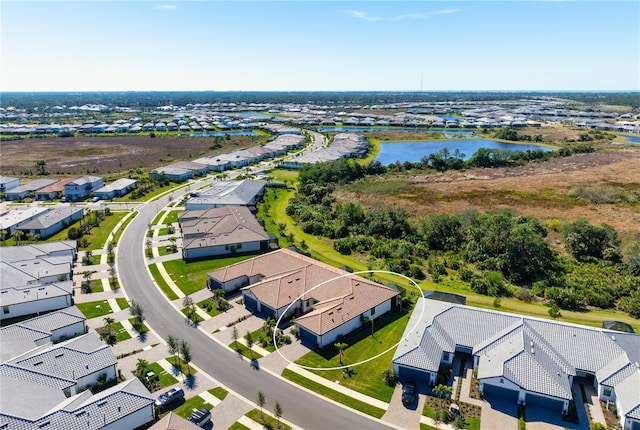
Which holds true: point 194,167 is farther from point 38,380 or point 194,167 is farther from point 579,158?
point 579,158

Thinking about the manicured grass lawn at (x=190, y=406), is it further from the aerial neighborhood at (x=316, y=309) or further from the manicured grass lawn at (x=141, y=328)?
the manicured grass lawn at (x=141, y=328)

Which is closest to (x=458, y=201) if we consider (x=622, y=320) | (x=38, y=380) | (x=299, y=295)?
(x=622, y=320)

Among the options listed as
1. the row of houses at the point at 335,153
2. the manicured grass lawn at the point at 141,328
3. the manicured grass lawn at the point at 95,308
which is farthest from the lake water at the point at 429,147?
the manicured grass lawn at the point at 141,328

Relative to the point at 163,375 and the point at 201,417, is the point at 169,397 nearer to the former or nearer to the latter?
the point at 201,417

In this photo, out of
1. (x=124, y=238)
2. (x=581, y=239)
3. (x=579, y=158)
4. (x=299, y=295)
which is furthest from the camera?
(x=579, y=158)

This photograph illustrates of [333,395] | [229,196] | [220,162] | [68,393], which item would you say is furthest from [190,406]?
[220,162]
